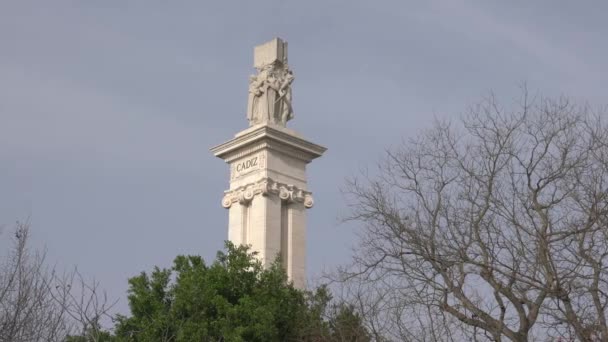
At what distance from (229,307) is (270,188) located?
4640 mm

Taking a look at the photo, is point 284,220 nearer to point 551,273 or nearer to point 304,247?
point 304,247

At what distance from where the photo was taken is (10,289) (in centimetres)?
1881

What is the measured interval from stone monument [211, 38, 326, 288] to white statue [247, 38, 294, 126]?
0.03m

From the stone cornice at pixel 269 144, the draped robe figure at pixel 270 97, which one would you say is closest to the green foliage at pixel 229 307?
the stone cornice at pixel 269 144

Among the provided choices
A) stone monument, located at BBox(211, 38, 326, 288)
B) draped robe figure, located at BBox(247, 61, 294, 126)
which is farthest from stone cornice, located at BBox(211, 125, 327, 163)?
draped robe figure, located at BBox(247, 61, 294, 126)

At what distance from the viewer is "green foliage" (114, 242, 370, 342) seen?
2262 centimetres

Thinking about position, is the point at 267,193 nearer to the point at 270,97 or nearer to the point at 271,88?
the point at 270,97

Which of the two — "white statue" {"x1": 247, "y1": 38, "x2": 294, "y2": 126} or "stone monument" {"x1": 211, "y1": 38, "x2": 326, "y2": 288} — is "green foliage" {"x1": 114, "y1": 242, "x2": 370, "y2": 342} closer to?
"stone monument" {"x1": 211, "y1": 38, "x2": 326, "y2": 288}

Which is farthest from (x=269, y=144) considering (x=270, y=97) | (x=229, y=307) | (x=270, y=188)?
(x=229, y=307)

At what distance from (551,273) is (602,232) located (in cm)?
112

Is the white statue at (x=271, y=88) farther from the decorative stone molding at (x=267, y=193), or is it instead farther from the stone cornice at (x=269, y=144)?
the decorative stone molding at (x=267, y=193)

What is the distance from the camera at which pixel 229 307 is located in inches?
902

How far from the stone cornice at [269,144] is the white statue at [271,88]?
2.99 ft

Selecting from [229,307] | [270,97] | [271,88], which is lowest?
[229,307]
